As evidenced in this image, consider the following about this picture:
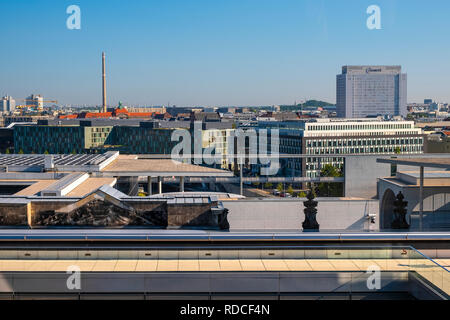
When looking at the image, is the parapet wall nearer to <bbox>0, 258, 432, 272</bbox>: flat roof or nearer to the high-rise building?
<bbox>0, 258, 432, 272</bbox>: flat roof

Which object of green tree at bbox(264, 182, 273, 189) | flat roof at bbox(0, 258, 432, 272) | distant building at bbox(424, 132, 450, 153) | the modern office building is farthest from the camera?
distant building at bbox(424, 132, 450, 153)

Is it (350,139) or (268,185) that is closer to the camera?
(268,185)

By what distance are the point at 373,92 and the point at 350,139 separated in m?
103

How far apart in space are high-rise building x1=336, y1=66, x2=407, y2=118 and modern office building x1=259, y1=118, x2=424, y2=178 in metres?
94.4

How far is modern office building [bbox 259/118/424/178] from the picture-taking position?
50.8m

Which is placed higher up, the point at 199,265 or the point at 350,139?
the point at 199,265

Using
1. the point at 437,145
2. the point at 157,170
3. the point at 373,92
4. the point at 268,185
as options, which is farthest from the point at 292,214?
the point at 373,92

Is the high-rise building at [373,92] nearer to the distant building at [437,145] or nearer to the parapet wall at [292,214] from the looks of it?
the distant building at [437,145]

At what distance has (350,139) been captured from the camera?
2015 inches

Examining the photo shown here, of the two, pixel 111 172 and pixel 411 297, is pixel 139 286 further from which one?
pixel 111 172

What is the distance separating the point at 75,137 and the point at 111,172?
52839mm

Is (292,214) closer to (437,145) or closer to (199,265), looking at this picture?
(199,265)

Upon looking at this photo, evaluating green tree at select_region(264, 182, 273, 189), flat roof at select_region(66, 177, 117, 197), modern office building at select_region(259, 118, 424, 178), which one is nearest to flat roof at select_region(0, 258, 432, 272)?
flat roof at select_region(66, 177, 117, 197)

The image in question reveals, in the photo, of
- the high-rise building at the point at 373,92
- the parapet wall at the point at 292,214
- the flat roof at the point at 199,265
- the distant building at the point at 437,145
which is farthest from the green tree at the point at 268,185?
the high-rise building at the point at 373,92
